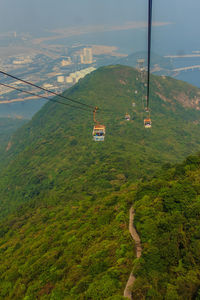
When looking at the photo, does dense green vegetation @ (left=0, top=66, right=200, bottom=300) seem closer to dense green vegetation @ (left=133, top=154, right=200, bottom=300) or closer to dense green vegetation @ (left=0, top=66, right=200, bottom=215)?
dense green vegetation @ (left=0, top=66, right=200, bottom=215)

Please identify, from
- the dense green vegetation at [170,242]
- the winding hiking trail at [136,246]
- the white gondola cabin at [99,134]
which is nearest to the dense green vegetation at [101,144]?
the white gondola cabin at [99,134]

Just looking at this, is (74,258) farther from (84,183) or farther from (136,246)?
(84,183)

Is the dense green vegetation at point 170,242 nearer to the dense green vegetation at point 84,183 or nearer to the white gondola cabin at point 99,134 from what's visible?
the dense green vegetation at point 84,183

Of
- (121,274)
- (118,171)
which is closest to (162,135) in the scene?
(118,171)

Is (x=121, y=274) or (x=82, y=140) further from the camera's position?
(x=82, y=140)

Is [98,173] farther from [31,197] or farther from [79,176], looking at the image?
[31,197]

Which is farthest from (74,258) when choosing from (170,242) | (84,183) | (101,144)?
(101,144)
